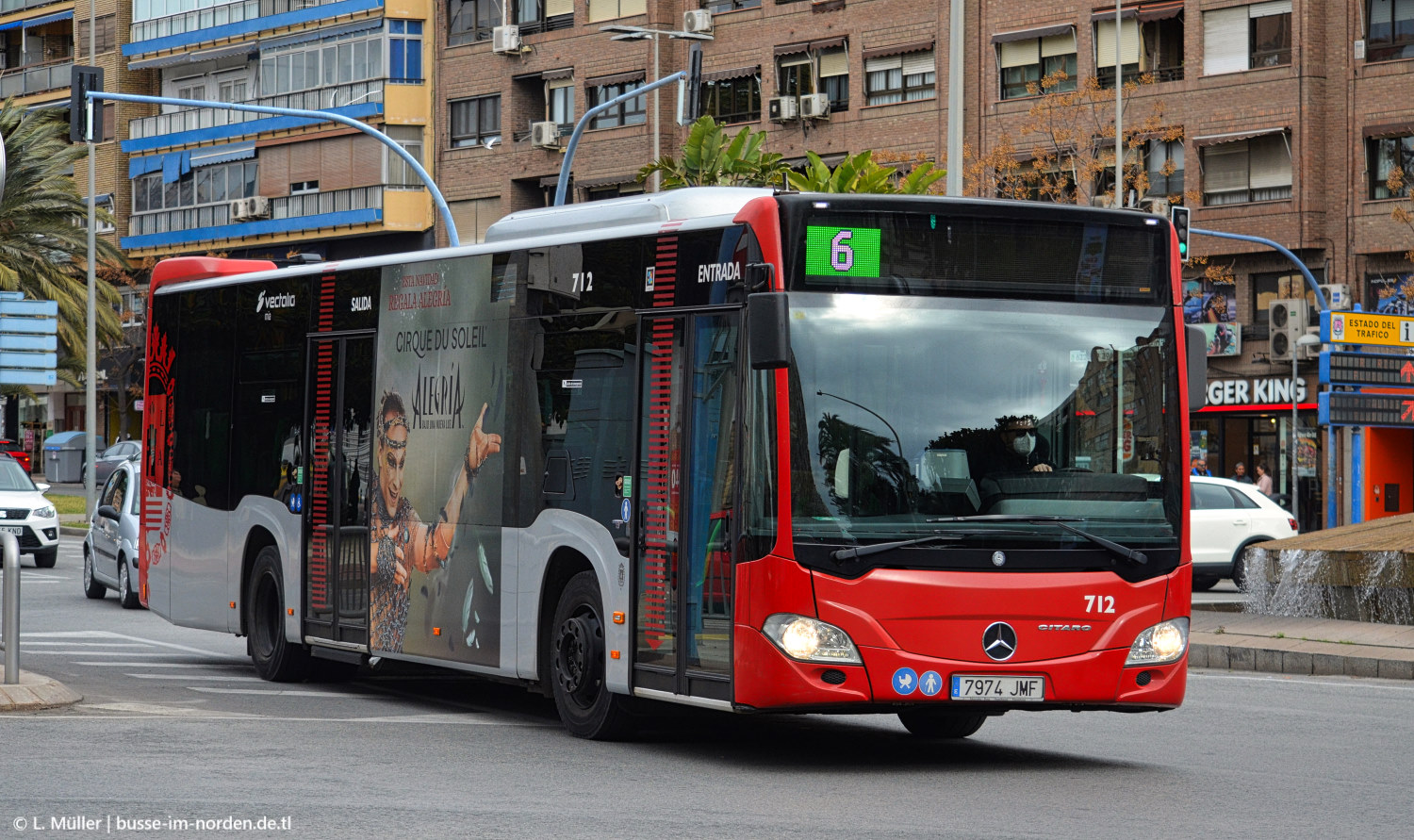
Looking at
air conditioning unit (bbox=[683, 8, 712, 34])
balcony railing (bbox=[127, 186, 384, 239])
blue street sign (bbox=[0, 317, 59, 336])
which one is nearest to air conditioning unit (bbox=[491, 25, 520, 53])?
balcony railing (bbox=[127, 186, 384, 239])

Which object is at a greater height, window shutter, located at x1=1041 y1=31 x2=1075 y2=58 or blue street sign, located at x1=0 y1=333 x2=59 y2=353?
window shutter, located at x1=1041 y1=31 x2=1075 y2=58

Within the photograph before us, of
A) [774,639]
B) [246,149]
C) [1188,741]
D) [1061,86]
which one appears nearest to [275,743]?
[774,639]

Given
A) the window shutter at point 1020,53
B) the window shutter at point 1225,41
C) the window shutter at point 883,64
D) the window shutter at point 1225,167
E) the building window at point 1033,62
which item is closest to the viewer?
the window shutter at point 1225,41

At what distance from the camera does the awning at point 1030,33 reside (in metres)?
50.2

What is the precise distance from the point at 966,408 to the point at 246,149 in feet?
196

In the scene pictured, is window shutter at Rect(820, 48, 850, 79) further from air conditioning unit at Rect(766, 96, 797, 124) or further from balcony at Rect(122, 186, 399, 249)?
balcony at Rect(122, 186, 399, 249)

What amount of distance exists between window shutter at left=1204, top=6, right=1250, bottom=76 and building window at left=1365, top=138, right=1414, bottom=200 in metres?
3.40

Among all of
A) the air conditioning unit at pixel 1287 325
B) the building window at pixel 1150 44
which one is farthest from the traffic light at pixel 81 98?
the building window at pixel 1150 44

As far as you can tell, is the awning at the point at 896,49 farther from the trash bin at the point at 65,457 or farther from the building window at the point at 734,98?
the trash bin at the point at 65,457

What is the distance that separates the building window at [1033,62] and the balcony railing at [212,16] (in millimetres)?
23085

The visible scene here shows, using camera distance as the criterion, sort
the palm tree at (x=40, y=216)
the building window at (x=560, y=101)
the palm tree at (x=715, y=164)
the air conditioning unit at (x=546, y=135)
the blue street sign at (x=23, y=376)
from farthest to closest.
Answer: the building window at (x=560, y=101), the air conditioning unit at (x=546, y=135), the palm tree at (x=40, y=216), the palm tree at (x=715, y=164), the blue street sign at (x=23, y=376)

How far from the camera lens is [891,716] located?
46.4 ft

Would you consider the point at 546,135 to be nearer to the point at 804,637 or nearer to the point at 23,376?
the point at 23,376

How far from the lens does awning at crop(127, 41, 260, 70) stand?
6869cm
